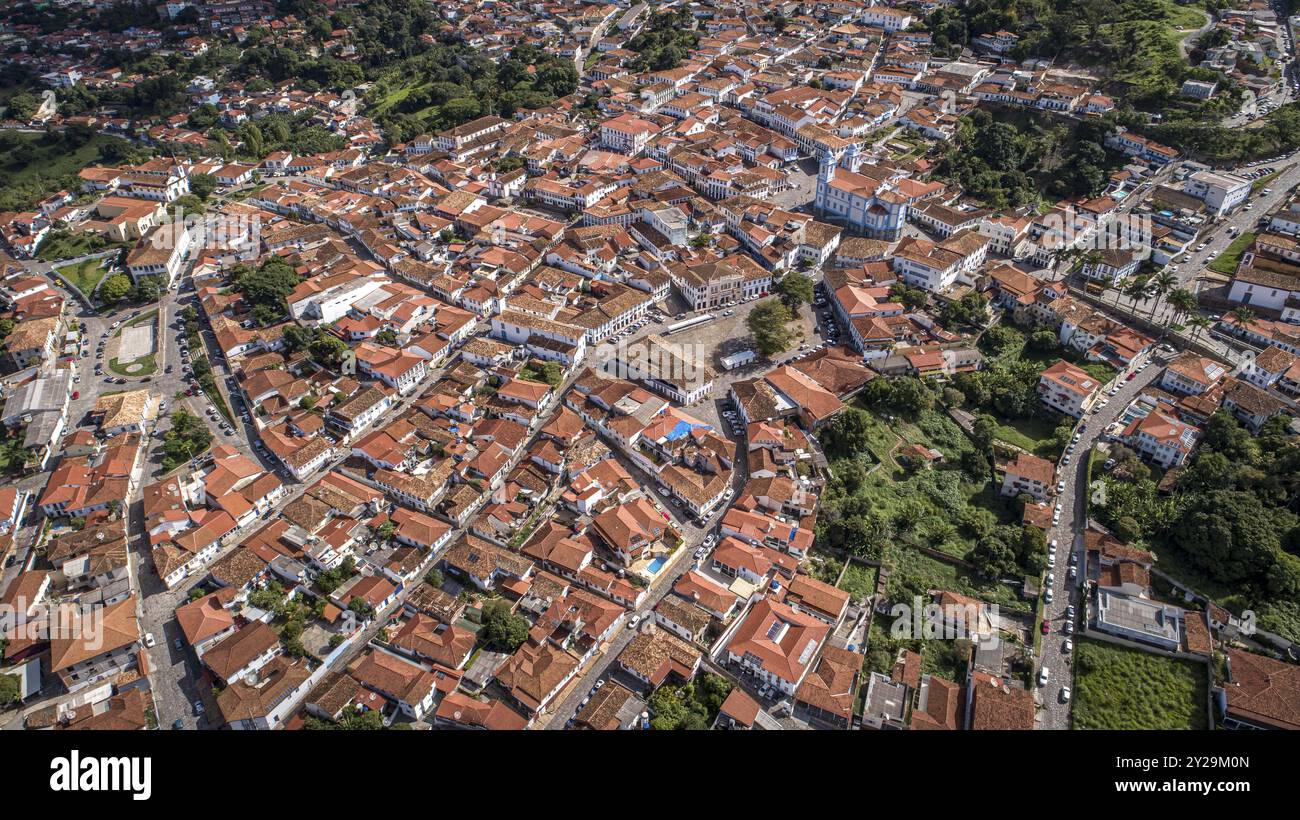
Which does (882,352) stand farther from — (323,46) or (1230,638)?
(323,46)

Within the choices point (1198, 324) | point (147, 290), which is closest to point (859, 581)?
point (1198, 324)

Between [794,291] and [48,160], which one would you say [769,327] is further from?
[48,160]

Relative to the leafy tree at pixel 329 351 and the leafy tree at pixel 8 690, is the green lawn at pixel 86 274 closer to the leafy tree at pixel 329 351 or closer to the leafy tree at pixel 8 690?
the leafy tree at pixel 329 351

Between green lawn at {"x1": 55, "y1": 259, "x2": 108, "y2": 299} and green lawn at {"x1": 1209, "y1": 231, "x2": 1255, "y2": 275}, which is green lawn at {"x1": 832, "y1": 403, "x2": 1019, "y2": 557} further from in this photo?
green lawn at {"x1": 55, "y1": 259, "x2": 108, "y2": 299}

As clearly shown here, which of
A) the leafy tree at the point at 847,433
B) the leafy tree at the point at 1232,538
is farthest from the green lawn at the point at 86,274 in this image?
the leafy tree at the point at 1232,538

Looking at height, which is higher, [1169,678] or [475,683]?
[1169,678]

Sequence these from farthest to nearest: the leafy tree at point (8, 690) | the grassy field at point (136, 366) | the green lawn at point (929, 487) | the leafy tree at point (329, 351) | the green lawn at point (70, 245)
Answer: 1. the green lawn at point (70, 245)
2. the grassy field at point (136, 366)
3. the leafy tree at point (329, 351)
4. the green lawn at point (929, 487)
5. the leafy tree at point (8, 690)
